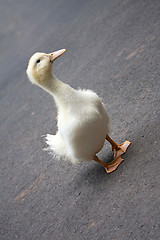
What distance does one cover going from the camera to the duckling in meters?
2.52

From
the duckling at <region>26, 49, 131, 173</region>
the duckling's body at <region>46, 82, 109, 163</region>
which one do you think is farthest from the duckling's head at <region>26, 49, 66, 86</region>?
the duckling's body at <region>46, 82, 109, 163</region>

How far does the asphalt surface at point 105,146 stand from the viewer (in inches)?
98.0

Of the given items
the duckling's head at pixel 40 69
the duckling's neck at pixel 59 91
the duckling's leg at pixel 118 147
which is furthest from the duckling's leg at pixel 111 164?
the duckling's head at pixel 40 69

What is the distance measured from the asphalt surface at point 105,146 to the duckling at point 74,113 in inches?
14.3

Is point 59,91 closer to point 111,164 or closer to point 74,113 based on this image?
point 74,113

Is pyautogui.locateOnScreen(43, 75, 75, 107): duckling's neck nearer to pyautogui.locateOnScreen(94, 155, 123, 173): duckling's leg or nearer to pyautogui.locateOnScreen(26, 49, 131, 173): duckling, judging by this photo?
pyautogui.locateOnScreen(26, 49, 131, 173): duckling

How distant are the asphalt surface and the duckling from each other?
Result: 36 centimetres

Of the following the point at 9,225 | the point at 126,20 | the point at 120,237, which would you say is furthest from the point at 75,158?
the point at 126,20

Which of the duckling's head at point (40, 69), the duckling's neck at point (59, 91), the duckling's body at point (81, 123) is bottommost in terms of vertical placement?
the duckling's body at point (81, 123)

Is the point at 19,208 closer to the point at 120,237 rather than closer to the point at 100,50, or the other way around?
the point at 120,237

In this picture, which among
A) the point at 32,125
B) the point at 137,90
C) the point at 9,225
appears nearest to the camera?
the point at 9,225

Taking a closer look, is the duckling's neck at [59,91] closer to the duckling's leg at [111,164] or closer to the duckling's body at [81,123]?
the duckling's body at [81,123]

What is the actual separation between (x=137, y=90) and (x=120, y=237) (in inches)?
68.1

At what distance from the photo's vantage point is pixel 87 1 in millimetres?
6359
